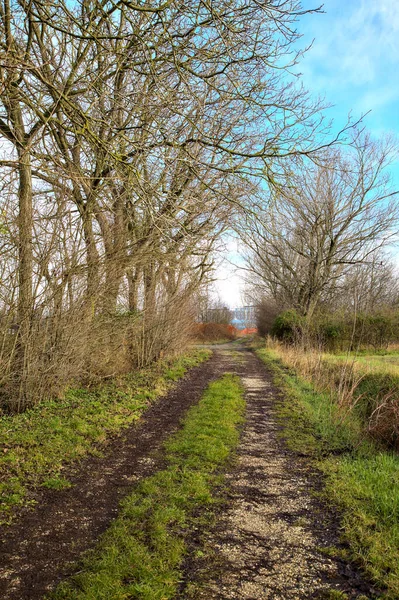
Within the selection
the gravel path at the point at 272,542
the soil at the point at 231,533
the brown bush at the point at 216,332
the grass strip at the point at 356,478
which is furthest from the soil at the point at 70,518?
the brown bush at the point at 216,332

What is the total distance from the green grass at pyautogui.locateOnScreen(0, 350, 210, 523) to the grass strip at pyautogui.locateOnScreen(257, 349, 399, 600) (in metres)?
2.80

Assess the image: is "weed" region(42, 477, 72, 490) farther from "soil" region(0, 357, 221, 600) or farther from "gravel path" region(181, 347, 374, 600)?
"gravel path" region(181, 347, 374, 600)

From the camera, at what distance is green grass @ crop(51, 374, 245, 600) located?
Result: 111 inches

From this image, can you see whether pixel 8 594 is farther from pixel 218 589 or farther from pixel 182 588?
pixel 218 589

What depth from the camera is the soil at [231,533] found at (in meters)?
2.88

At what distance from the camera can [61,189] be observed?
23.5ft

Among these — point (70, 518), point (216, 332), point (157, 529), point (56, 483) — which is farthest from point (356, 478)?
point (216, 332)

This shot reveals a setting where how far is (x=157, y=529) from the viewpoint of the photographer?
11.7 ft

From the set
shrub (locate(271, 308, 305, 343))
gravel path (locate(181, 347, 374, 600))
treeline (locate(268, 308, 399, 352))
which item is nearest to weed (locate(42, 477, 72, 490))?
gravel path (locate(181, 347, 374, 600))

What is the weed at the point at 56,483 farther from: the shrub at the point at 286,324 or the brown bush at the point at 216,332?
the brown bush at the point at 216,332

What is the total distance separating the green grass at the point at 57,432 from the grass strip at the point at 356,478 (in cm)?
280

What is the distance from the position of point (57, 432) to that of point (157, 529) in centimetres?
280

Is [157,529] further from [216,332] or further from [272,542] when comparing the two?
[216,332]

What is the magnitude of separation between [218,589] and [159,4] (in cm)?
567
